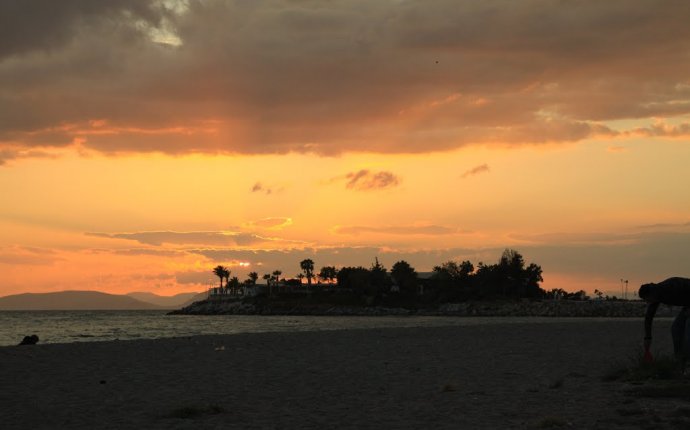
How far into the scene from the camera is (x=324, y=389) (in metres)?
16.6

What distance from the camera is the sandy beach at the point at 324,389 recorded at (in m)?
12.2

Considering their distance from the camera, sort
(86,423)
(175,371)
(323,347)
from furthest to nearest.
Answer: (323,347), (175,371), (86,423)

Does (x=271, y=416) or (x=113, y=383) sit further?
(x=113, y=383)

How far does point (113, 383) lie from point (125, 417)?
5.53m

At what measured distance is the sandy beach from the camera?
1223 cm

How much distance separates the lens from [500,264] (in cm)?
19575

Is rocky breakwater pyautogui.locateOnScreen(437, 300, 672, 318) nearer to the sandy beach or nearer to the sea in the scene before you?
the sea

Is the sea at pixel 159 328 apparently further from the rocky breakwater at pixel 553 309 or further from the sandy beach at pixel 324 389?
the rocky breakwater at pixel 553 309

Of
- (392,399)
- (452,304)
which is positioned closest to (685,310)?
(392,399)

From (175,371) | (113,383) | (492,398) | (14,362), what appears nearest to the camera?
(492,398)

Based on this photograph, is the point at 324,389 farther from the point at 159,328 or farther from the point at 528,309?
the point at 528,309

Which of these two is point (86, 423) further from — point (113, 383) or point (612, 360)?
point (612, 360)

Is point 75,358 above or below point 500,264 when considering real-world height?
below

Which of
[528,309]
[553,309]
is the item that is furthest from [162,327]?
[528,309]
